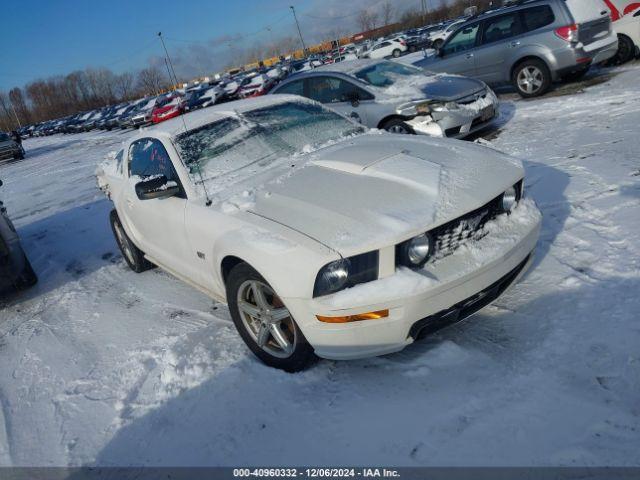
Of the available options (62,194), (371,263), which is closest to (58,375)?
(371,263)

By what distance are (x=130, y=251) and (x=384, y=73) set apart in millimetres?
4804

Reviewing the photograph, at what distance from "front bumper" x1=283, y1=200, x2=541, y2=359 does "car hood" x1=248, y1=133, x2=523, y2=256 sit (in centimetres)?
24

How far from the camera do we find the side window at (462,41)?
9.55 m

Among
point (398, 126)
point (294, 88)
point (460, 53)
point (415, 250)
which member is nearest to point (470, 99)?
point (398, 126)

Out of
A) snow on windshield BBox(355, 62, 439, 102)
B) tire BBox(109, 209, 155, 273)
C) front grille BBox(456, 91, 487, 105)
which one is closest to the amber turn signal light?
tire BBox(109, 209, 155, 273)

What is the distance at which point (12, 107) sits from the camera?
268 ft

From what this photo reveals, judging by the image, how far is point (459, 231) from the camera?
261cm

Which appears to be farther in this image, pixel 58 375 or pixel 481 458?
pixel 58 375

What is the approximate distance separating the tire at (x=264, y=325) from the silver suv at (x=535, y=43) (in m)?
7.74

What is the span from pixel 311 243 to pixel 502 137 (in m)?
5.43

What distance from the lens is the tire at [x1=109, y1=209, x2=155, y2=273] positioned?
4.86m

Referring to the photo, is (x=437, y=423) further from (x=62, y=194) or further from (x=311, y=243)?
(x=62, y=194)

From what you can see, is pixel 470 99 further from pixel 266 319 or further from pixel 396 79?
pixel 266 319

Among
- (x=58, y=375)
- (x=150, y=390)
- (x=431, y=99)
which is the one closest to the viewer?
(x=150, y=390)
